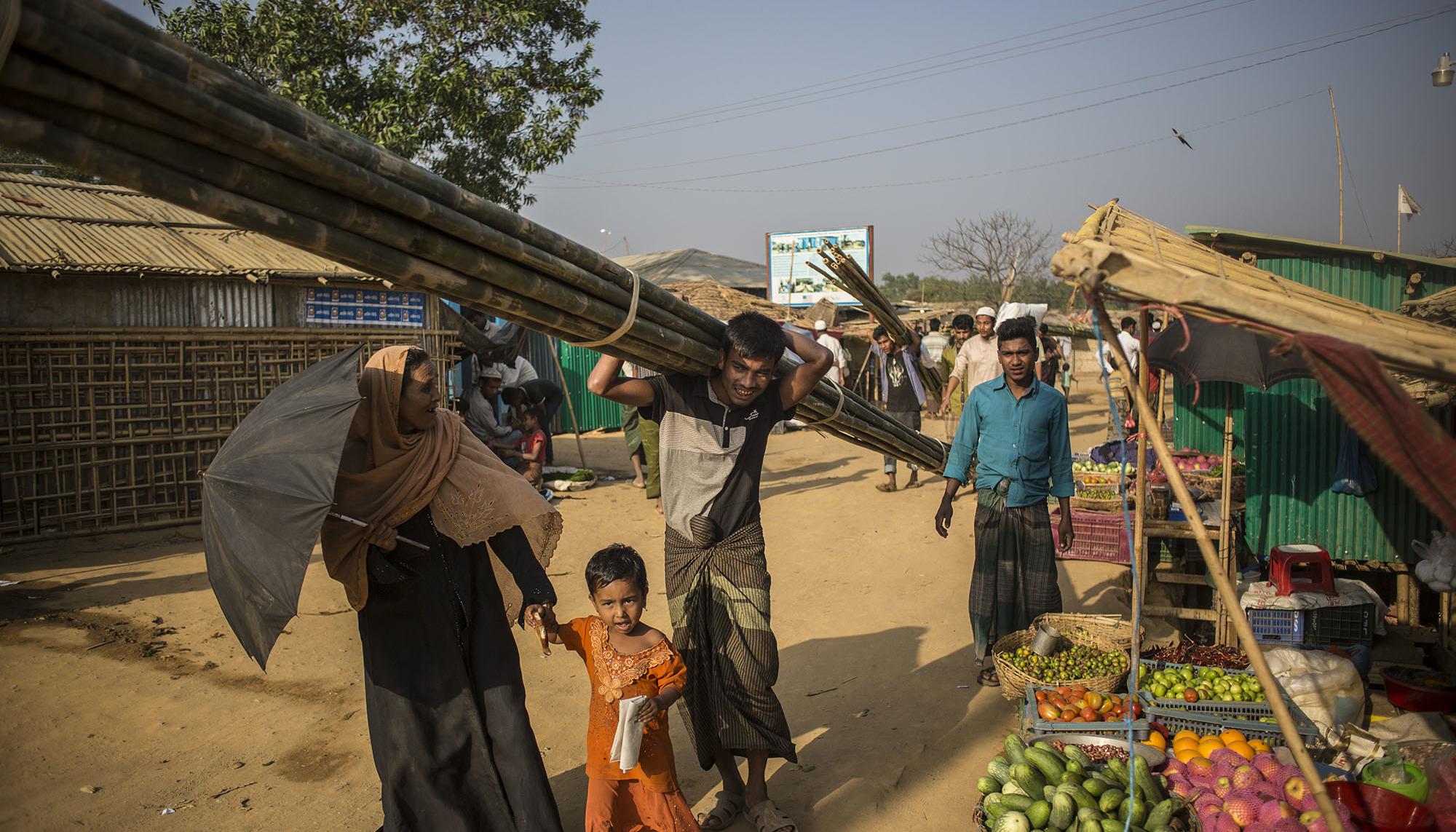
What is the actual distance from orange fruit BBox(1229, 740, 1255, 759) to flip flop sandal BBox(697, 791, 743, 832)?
6.03 ft

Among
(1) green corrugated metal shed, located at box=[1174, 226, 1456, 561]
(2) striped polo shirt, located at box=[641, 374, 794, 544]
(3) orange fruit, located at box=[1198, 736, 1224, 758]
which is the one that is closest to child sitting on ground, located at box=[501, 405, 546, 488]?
(2) striped polo shirt, located at box=[641, 374, 794, 544]

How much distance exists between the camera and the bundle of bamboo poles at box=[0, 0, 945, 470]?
1.50 metres

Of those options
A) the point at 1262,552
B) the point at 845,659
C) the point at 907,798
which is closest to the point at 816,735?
the point at 907,798

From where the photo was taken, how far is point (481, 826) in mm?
3189

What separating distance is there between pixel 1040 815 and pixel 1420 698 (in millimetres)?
2714

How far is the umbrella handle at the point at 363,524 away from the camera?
274 cm

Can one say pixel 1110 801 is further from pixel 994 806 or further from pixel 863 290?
pixel 863 290

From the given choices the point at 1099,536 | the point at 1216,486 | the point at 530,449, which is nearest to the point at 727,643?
the point at 1099,536

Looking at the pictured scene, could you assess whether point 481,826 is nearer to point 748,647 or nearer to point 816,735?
A: point 748,647

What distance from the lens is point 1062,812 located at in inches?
118

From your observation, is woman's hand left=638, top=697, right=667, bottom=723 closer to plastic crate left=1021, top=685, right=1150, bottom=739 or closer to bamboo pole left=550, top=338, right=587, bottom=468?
plastic crate left=1021, top=685, right=1150, bottom=739

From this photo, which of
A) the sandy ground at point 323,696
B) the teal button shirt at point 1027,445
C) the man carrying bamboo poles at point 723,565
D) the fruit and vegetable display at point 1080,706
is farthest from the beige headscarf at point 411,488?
the teal button shirt at point 1027,445

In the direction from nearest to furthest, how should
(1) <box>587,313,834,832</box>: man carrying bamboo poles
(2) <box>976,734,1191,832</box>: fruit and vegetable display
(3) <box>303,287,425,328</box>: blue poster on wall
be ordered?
(2) <box>976,734,1191,832</box>: fruit and vegetable display < (1) <box>587,313,834,832</box>: man carrying bamboo poles < (3) <box>303,287,425,328</box>: blue poster on wall

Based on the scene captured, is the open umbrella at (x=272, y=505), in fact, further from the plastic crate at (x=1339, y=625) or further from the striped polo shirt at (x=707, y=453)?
the plastic crate at (x=1339, y=625)
